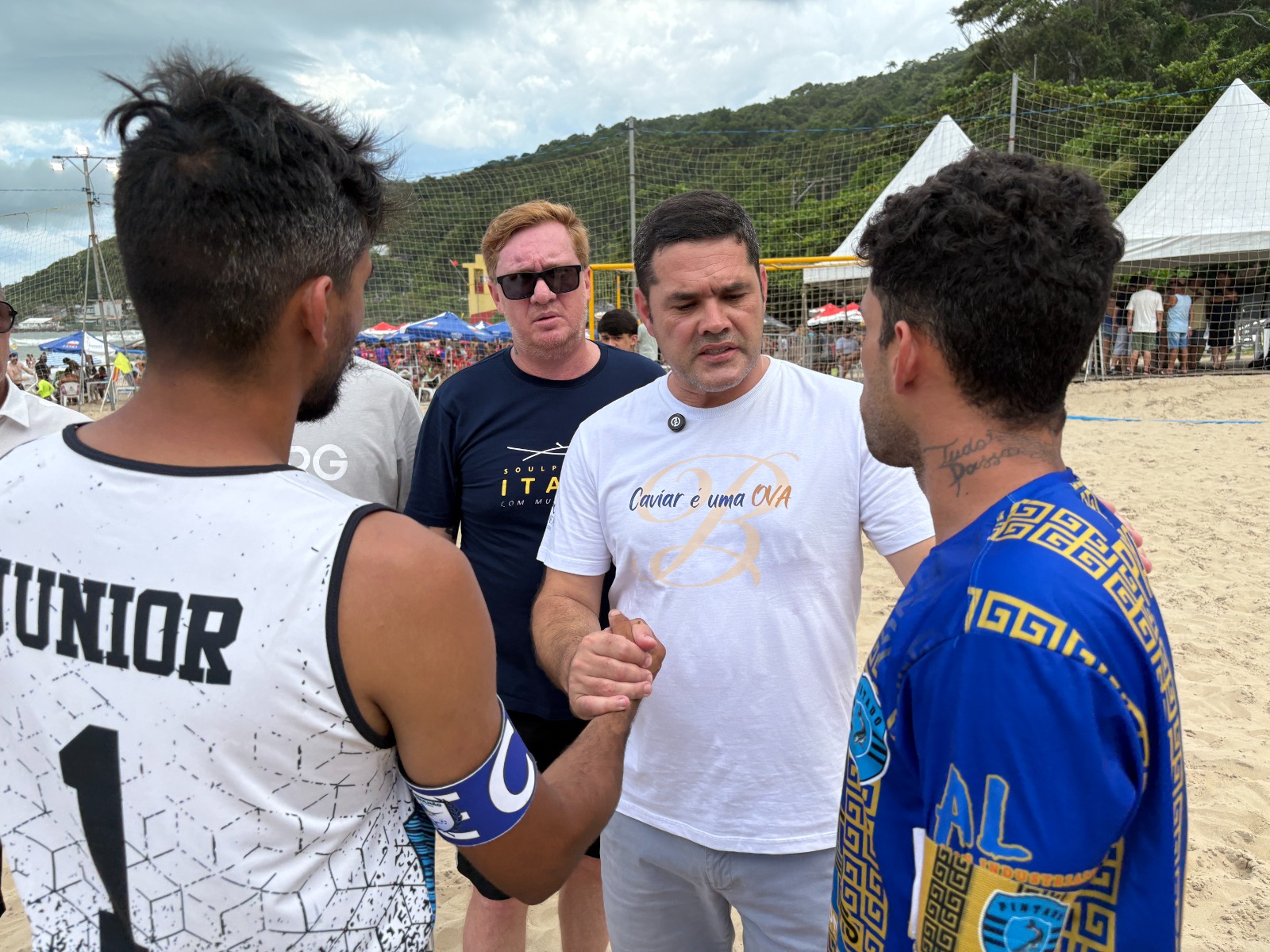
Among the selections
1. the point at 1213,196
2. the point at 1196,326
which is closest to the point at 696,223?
the point at 1213,196

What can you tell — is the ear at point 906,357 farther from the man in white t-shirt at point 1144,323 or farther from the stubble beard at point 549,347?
the man in white t-shirt at point 1144,323

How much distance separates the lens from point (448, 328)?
25031mm

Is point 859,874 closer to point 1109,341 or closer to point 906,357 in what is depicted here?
point 906,357

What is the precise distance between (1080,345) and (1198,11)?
52.6m

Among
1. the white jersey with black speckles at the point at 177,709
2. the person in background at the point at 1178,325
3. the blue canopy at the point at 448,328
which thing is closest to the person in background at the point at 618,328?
the white jersey with black speckles at the point at 177,709

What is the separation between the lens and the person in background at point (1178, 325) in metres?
14.1

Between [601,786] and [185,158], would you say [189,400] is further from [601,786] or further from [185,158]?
[601,786]

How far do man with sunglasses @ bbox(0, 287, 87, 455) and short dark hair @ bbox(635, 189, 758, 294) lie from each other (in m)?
1.88

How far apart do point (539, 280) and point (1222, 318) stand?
1643 cm

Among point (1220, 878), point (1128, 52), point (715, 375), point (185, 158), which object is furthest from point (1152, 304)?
point (1128, 52)

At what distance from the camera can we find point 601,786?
1298 millimetres

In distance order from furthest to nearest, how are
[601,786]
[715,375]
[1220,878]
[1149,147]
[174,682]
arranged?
[1149,147]
[1220,878]
[715,375]
[601,786]
[174,682]

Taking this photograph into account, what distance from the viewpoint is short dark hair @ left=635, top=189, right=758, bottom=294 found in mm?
2057

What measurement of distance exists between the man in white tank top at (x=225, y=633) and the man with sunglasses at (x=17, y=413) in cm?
188
